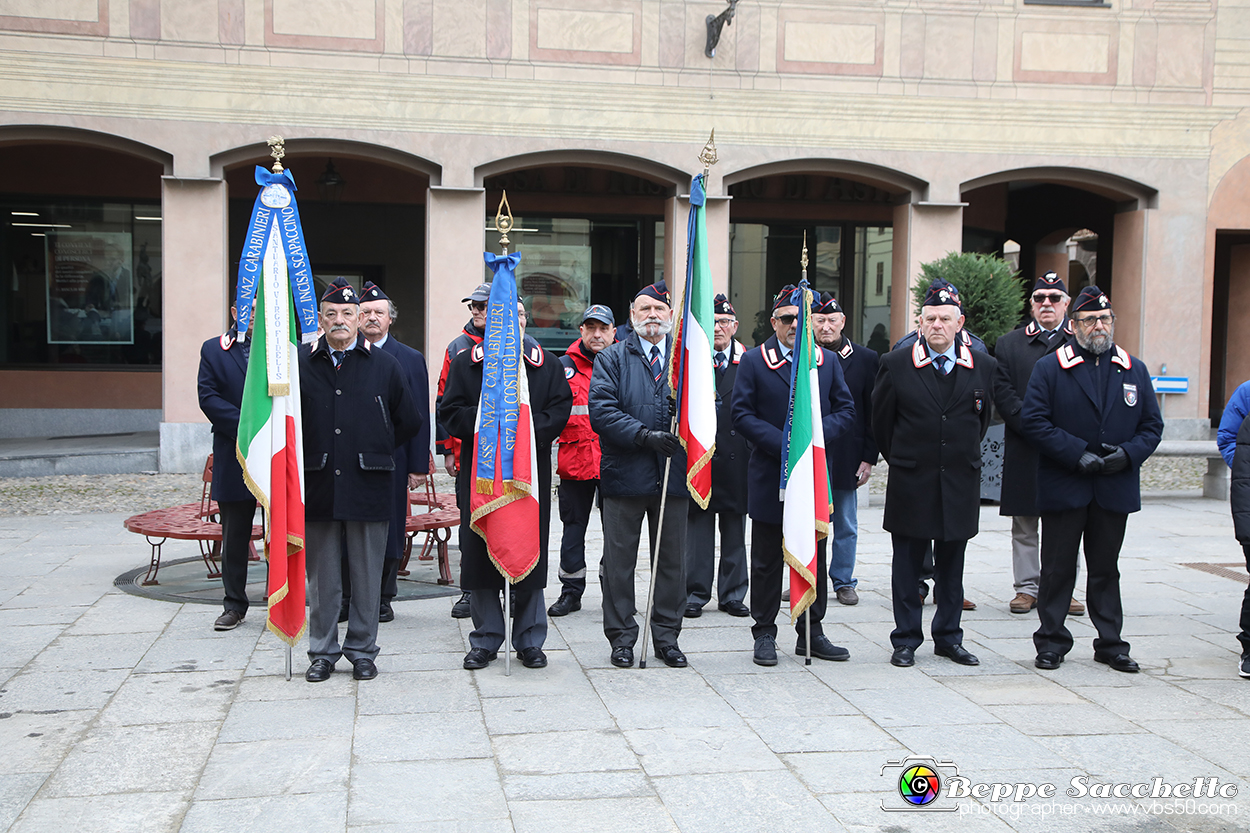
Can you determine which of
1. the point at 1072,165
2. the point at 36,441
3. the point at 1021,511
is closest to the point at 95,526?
the point at 36,441

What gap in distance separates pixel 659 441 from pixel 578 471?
161cm

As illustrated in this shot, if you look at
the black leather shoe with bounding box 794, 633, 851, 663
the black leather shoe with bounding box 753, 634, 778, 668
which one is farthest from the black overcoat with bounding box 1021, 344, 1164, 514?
the black leather shoe with bounding box 753, 634, 778, 668

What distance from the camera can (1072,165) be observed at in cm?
1516

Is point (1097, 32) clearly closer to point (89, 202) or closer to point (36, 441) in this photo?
point (89, 202)

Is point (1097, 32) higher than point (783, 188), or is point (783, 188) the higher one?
point (1097, 32)

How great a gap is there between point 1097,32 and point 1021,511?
10.6 m

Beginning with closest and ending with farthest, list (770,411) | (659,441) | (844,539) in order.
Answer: (659,441) < (770,411) < (844,539)

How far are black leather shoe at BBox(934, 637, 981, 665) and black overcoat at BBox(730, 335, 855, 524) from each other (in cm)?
114

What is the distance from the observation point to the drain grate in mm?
8401

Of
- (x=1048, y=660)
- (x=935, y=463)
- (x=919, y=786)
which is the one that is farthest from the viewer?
(x=935, y=463)

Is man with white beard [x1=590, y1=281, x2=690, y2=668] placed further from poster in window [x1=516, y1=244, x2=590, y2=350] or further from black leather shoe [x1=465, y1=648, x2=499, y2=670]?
poster in window [x1=516, y1=244, x2=590, y2=350]

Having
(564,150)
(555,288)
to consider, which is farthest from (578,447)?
(555,288)

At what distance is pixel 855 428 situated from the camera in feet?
23.8

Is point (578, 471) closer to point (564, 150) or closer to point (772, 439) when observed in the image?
point (772, 439)
